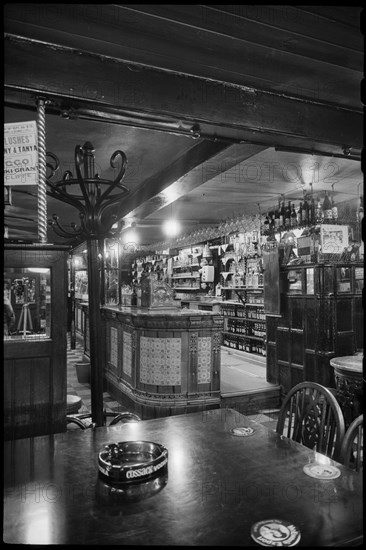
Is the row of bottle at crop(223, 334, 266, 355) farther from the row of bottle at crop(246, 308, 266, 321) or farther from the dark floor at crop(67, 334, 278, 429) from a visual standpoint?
the row of bottle at crop(246, 308, 266, 321)

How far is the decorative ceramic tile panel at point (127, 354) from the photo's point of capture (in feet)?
18.7

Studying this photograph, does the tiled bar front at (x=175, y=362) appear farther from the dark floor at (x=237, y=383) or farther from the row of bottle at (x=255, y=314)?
the row of bottle at (x=255, y=314)

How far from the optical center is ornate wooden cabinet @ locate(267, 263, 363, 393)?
5570 mm

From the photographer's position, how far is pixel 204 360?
17.3 feet

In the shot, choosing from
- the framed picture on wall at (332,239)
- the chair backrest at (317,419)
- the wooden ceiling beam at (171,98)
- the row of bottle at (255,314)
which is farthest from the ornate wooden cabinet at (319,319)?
the chair backrest at (317,419)

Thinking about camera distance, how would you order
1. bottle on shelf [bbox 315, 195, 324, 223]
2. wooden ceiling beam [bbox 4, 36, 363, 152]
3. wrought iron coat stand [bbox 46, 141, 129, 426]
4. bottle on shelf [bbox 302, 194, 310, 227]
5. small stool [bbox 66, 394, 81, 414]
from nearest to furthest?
wooden ceiling beam [bbox 4, 36, 363, 152]
wrought iron coat stand [bbox 46, 141, 129, 426]
small stool [bbox 66, 394, 81, 414]
bottle on shelf [bbox 315, 195, 324, 223]
bottle on shelf [bbox 302, 194, 310, 227]

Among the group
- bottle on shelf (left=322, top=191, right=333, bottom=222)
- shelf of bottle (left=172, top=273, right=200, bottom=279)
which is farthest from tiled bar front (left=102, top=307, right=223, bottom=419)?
shelf of bottle (left=172, top=273, right=200, bottom=279)

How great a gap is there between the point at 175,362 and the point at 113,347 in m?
1.76

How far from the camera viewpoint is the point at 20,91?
7.74 feet

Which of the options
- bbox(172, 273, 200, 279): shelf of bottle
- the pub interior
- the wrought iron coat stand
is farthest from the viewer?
bbox(172, 273, 200, 279): shelf of bottle

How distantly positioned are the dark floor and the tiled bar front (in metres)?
0.56

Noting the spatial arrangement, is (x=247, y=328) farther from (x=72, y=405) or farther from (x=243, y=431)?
(x=243, y=431)

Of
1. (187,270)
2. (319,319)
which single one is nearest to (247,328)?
(319,319)

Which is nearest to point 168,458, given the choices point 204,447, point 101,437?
point 204,447
